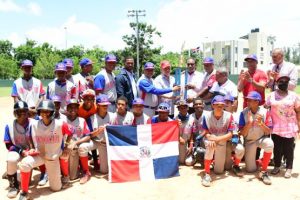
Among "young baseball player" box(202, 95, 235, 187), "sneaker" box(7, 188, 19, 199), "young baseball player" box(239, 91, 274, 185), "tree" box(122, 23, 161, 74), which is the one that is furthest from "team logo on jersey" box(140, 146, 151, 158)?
"tree" box(122, 23, 161, 74)

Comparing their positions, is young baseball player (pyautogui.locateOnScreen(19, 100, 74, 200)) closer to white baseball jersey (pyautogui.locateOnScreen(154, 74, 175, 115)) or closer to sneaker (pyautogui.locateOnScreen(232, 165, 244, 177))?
white baseball jersey (pyautogui.locateOnScreen(154, 74, 175, 115))

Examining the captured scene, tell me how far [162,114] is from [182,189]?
5.33 feet

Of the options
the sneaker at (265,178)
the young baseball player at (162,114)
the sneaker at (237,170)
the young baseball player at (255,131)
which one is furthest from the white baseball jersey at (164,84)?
the sneaker at (265,178)

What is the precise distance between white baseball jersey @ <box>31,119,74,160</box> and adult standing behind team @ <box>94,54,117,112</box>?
5.06ft

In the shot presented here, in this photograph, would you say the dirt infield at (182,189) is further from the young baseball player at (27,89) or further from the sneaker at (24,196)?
the young baseball player at (27,89)

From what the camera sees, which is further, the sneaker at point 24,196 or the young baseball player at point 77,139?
the young baseball player at point 77,139

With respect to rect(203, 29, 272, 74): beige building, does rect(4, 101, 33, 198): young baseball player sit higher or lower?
lower

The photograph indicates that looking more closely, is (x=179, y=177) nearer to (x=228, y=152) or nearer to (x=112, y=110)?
(x=228, y=152)

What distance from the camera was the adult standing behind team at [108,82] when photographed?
24.9ft

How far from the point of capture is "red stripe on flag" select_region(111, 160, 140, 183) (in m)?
6.72

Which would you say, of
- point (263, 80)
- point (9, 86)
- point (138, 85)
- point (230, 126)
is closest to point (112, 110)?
point (138, 85)

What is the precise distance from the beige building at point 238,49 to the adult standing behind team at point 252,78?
2787 inches

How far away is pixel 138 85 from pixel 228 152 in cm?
241

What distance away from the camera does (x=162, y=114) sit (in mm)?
7176
